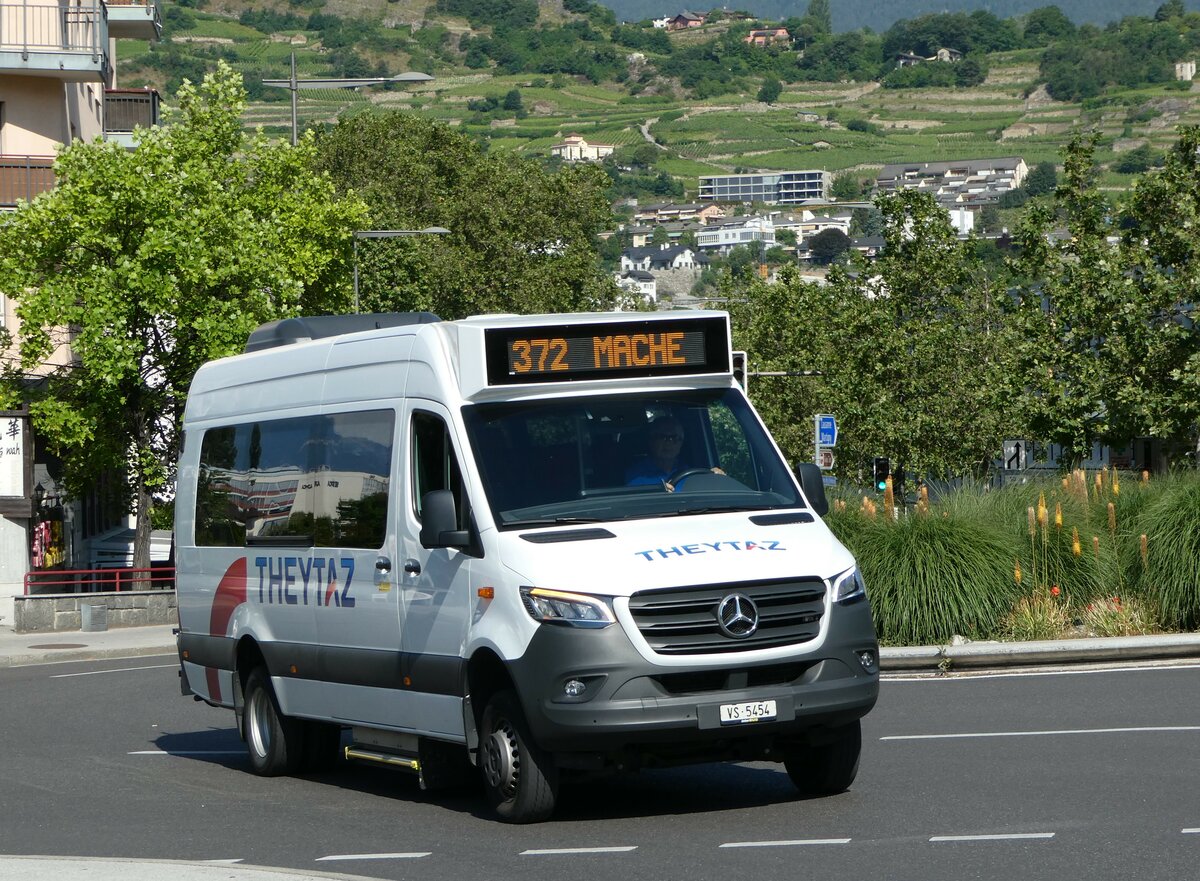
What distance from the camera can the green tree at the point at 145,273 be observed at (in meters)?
34.1

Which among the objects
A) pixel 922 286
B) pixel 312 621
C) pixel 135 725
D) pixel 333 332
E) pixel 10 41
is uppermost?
pixel 10 41

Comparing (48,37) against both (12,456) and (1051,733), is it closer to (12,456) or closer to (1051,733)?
(12,456)

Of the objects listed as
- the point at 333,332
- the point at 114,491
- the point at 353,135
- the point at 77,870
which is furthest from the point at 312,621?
the point at 353,135

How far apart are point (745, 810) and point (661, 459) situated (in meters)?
1.93

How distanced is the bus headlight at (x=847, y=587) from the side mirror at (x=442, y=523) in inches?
75.3

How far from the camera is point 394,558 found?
11.2m

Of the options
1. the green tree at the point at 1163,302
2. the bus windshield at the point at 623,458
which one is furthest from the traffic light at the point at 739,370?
the green tree at the point at 1163,302

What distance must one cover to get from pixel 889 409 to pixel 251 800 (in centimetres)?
3986

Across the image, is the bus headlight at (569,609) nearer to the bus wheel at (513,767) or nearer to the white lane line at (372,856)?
the bus wheel at (513,767)

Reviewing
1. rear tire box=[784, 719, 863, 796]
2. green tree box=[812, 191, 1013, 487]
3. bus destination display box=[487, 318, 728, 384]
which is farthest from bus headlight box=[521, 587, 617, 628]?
green tree box=[812, 191, 1013, 487]

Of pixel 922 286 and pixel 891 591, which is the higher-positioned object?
pixel 922 286

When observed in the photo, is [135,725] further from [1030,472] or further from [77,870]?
[1030,472]

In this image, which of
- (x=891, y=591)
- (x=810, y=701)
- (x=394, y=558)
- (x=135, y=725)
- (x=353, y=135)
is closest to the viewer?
(x=810, y=701)

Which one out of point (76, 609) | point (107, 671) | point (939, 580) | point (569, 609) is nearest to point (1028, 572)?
point (939, 580)
